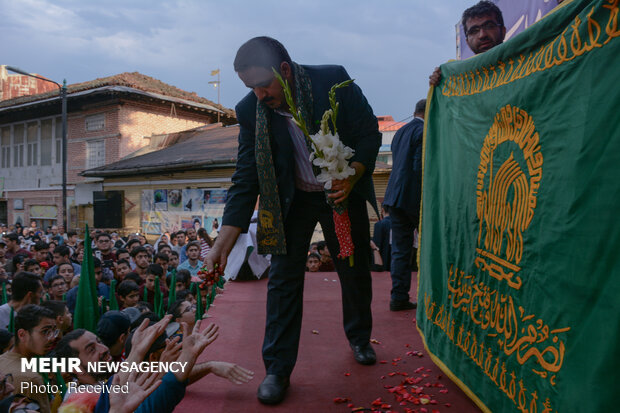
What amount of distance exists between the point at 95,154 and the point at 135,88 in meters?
3.34

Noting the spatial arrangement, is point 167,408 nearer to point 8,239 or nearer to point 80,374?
point 80,374

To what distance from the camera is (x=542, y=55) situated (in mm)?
1565

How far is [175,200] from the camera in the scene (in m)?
14.5

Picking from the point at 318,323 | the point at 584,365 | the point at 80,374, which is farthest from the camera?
the point at 318,323

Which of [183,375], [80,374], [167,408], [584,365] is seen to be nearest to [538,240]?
[584,365]

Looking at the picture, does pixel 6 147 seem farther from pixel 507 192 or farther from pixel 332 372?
pixel 507 192

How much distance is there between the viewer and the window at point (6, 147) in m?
20.8

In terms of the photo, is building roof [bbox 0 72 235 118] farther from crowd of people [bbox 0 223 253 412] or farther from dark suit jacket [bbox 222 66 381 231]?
dark suit jacket [bbox 222 66 381 231]

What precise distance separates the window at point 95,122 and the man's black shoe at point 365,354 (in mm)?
17377

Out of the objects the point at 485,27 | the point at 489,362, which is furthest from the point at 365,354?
the point at 485,27

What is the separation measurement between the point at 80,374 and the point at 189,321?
1304 mm

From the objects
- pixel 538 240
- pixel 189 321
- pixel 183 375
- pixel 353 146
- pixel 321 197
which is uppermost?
pixel 353 146

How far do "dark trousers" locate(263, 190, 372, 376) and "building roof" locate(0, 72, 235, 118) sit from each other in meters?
15.7

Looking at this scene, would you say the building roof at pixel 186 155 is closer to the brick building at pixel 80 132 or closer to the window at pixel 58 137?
the brick building at pixel 80 132
